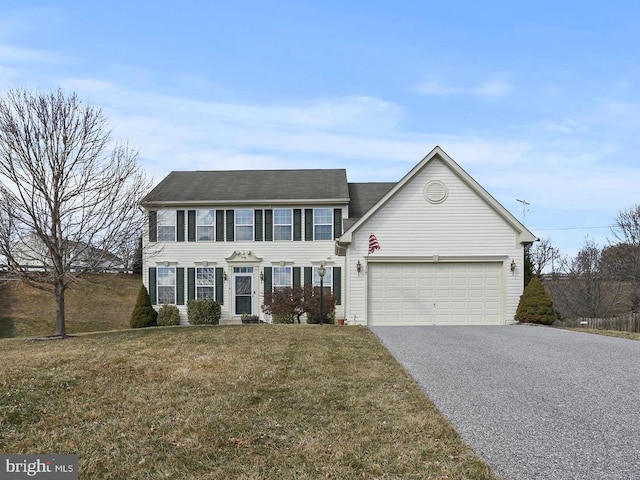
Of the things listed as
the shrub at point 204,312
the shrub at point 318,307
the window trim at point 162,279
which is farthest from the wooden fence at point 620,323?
the window trim at point 162,279

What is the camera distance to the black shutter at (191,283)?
22394 mm

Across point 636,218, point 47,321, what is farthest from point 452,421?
point 636,218

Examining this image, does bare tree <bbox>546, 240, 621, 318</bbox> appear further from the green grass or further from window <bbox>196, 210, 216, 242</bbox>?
the green grass

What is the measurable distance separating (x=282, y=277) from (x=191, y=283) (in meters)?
3.92

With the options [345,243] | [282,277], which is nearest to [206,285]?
[282,277]

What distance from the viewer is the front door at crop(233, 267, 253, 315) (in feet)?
73.6

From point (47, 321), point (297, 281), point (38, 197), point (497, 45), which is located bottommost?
point (47, 321)

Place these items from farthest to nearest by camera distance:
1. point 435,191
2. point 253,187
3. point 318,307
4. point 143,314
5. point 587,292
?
point 587,292 → point 253,187 → point 143,314 → point 318,307 → point 435,191

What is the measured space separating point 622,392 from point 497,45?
8.42 m

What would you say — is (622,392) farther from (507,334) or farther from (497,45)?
(497,45)

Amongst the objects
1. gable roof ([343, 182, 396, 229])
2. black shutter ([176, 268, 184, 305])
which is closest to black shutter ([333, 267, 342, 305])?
gable roof ([343, 182, 396, 229])

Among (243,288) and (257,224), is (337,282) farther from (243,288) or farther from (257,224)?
(257,224)

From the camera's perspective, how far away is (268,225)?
22500 millimetres

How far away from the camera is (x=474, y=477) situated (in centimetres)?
400
